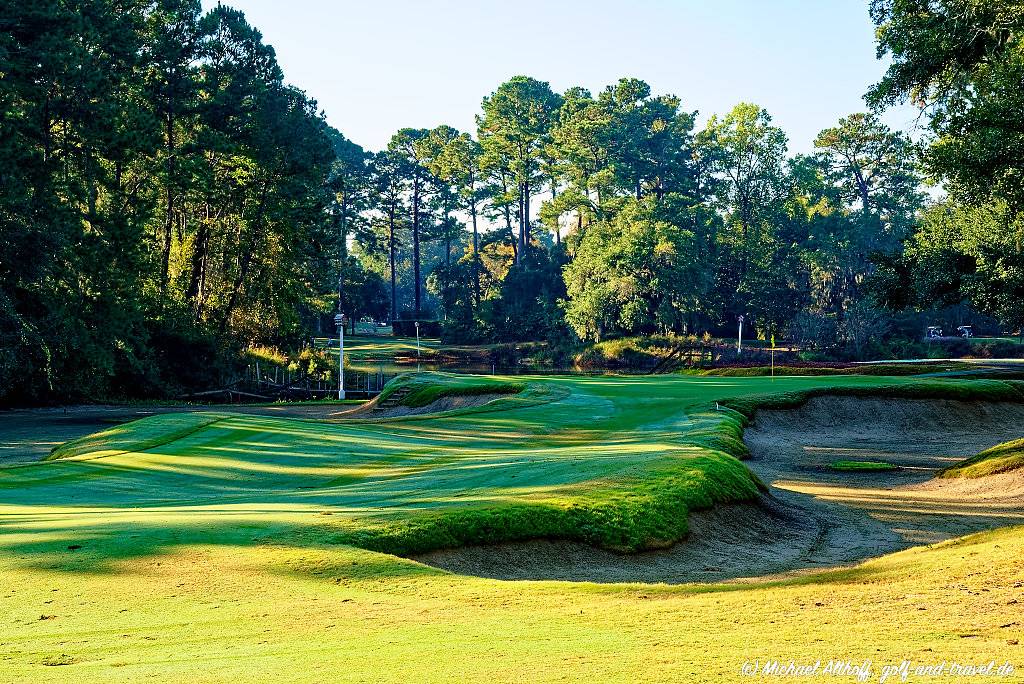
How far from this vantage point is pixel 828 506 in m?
20.8

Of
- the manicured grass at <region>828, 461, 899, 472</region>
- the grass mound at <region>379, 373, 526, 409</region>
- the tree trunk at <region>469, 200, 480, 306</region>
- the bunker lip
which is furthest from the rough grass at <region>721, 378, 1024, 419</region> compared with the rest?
the tree trunk at <region>469, 200, 480, 306</region>

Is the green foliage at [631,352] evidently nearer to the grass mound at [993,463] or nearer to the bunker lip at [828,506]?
the bunker lip at [828,506]

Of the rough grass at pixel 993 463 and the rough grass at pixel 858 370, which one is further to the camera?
the rough grass at pixel 858 370

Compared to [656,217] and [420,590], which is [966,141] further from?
[656,217]

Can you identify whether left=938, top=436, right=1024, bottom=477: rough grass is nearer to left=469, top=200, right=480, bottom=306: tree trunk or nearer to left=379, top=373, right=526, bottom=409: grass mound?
left=379, top=373, right=526, bottom=409: grass mound

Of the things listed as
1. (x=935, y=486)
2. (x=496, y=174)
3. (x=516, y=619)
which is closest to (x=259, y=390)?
(x=935, y=486)

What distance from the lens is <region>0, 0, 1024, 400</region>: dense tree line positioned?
22781mm

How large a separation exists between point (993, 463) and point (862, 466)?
3926 mm

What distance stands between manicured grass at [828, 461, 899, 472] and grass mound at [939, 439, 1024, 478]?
200cm

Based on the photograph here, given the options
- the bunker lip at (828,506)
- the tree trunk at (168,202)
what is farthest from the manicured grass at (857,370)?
the tree trunk at (168,202)

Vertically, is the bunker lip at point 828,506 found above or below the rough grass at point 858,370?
below

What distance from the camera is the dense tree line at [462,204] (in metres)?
22.8

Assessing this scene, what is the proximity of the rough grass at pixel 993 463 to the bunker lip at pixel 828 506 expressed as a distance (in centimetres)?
48

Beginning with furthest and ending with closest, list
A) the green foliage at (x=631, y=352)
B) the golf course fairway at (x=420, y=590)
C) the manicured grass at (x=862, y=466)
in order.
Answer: the green foliage at (x=631, y=352) < the manicured grass at (x=862, y=466) < the golf course fairway at (x=420, y=590)
